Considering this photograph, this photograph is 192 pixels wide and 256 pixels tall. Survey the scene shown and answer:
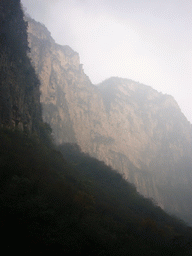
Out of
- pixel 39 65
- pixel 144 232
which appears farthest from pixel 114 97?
pixel 144 232

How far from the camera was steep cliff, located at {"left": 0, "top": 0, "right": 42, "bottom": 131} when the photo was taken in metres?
12.6

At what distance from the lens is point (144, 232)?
29.1ft

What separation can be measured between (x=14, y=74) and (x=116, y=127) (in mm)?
46682

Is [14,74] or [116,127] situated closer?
[14,74]

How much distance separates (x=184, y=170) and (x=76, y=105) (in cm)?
4699

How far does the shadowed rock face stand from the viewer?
154 feet

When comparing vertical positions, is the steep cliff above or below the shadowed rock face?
below

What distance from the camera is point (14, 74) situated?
1495cm

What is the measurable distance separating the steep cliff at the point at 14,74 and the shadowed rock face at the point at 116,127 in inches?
969

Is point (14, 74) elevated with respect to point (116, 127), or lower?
lower

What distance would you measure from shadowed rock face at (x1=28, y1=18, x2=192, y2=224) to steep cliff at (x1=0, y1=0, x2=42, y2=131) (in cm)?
2460

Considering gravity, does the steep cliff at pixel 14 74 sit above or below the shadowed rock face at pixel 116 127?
below

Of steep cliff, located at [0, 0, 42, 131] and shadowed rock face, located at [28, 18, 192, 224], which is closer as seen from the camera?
steep cliff, located at [0, 0, 42, 131]

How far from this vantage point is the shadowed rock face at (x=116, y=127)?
46.8 meters
